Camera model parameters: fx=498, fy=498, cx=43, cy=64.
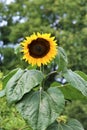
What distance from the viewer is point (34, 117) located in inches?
98.3

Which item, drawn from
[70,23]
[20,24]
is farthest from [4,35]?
[70,23]

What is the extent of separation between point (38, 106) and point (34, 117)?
71mm

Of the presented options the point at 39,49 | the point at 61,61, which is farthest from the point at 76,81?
the point at 39,49

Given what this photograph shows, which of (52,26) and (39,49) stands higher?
(39,49)

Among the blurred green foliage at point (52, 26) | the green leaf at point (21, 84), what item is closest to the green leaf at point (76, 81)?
the green leaf at point (21, 84)

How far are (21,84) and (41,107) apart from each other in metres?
0.16

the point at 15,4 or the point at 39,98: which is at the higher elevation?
the point at 39,98

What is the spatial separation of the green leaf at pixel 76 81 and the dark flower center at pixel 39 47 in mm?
163

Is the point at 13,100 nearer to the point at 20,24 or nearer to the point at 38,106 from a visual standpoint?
the point at 38,106

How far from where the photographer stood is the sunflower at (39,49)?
2.62 meters

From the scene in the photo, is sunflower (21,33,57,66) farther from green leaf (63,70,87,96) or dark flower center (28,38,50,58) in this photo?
green leaf (63,70,87,96)

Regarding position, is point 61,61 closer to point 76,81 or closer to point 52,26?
point 76,81

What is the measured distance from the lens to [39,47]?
2625mm

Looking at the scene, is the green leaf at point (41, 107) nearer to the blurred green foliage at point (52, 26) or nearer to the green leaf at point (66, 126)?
the green leaf at point (66, 126)
